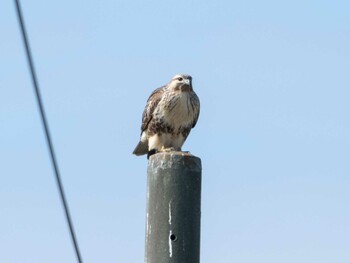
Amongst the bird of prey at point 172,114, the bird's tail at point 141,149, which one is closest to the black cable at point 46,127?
the bird of prey at point 172,114

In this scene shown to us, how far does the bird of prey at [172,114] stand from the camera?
12.9 m

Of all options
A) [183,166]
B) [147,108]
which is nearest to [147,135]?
[147,108]

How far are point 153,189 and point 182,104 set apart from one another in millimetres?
5984

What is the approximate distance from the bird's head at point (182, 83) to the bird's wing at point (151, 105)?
19 cm

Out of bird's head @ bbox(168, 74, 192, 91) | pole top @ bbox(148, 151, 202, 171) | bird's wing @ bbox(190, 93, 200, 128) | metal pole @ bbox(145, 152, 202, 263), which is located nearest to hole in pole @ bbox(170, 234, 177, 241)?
metal pole @ bbox(145, 152, 202, 263)

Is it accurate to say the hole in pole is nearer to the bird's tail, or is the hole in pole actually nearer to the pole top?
the pole top

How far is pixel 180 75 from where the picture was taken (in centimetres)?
1312

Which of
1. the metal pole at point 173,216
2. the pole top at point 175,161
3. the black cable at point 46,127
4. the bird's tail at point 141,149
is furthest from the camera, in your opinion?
the bird's tail at point 141,149

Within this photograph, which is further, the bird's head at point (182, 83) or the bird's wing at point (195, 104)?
the bird's head at point (182, 83)

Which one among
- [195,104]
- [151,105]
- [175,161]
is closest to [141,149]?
[151,105]

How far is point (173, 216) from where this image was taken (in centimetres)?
684

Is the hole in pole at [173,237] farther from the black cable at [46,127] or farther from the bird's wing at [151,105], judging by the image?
the bird's wing at [151,105]

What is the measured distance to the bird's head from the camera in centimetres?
1309

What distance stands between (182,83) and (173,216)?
6344mm
